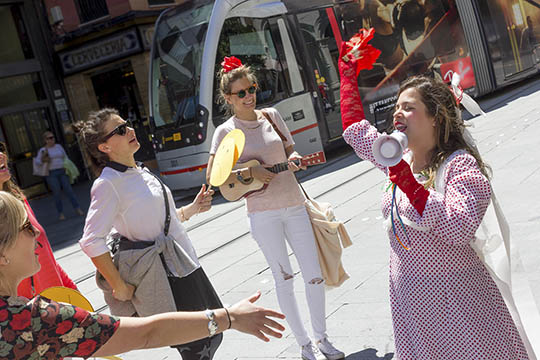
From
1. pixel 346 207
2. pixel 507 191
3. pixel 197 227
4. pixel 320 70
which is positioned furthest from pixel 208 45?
pixel 507 191

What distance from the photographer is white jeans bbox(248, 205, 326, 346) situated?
162 inches

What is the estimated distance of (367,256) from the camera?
588 cm

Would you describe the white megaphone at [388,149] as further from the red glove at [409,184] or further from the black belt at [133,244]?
the black belt at [133,244]

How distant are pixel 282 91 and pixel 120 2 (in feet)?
33.5

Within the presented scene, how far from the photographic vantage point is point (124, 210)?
3.38 meters

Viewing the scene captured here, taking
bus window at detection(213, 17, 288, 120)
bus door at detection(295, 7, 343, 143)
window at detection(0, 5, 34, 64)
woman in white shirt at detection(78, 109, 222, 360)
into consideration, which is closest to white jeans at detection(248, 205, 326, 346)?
woman in white shirt at detection(78, 109, 222, 360)

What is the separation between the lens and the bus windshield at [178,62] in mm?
11656

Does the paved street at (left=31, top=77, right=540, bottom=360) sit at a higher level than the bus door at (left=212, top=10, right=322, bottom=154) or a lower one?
lower

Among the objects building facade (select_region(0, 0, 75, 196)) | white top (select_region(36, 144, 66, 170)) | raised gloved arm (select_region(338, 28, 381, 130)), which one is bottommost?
raised gloved arm (select_region(338, 28, 381, 130))

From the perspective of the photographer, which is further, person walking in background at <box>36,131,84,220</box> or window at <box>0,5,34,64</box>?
window at <box>0,5,34,64</box>

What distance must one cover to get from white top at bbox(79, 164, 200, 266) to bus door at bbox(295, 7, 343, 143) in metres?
9.41

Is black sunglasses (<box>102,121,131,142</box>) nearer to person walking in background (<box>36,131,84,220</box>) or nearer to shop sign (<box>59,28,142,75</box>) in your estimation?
person walking in background (<box>36,131,84,220</box>)

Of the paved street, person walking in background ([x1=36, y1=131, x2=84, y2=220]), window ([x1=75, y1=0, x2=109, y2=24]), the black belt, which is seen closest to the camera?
the black belt

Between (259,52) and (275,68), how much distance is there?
1.39ft
